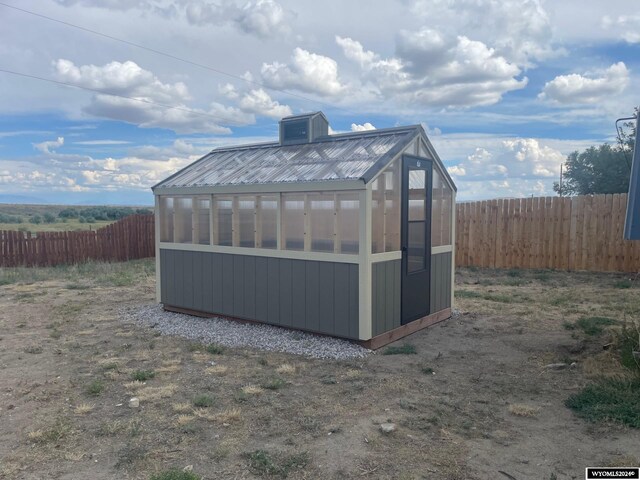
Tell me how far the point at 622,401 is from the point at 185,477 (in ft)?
11.8

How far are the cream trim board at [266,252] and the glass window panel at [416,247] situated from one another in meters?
1.15

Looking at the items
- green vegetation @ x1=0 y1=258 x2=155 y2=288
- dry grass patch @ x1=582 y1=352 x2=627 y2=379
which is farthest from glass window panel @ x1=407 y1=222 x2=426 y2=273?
green vegetation @ x1=0 y1=258 x2=155 y2=288

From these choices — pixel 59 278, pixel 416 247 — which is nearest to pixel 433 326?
pixel 416 247

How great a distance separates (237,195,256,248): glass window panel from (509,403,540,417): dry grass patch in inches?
166

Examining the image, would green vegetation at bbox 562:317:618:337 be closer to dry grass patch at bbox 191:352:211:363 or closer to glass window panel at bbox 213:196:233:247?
dry grass patch at bbox 191:352:211:363

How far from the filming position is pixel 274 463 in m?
3.37

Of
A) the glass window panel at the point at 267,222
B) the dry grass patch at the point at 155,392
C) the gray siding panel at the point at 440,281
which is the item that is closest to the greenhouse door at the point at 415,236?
the gray siding panel at the point at 440,281

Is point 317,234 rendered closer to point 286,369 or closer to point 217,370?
point 286,369

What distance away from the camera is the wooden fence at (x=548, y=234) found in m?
11.8

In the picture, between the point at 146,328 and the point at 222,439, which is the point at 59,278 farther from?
the point at 222,439

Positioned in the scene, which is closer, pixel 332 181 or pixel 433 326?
pixel 332 181

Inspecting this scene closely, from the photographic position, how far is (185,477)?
3.12 m

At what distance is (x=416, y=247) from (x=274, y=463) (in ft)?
14.1

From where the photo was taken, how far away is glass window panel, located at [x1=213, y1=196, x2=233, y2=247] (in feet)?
24.9
